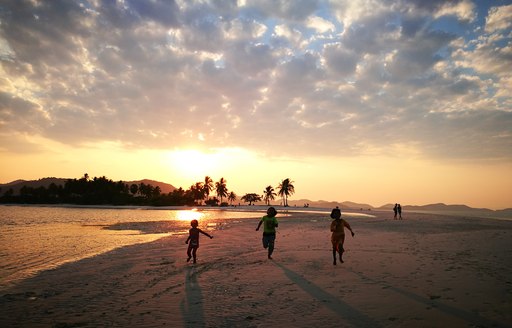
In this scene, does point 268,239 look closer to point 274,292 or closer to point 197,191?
point 274,292

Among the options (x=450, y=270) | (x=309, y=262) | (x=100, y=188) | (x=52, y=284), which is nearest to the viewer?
(x=52, y=284)

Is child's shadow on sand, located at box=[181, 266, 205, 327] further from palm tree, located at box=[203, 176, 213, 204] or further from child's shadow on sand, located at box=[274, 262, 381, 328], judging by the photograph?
palm tree, located at box=[203, 176, 213, 204]

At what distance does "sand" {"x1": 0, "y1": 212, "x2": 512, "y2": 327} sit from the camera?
596 cm

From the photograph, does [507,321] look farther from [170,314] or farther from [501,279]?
[170,314]

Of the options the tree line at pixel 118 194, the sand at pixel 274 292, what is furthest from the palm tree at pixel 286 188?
the sand at pixel 274 292

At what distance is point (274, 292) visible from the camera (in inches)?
310

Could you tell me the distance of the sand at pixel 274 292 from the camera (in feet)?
19.6

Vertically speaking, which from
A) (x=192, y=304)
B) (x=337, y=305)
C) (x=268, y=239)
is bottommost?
(x=192, y=304)

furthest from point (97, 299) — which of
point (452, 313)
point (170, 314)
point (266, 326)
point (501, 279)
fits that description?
point (501, 279)

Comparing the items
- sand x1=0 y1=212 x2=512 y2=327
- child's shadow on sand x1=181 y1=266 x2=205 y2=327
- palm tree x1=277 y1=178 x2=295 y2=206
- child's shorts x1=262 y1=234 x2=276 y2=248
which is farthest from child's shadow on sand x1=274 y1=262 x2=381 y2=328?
palm tree x1=277 y1=178 x2=295 y2=206

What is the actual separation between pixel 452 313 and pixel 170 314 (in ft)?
19.3

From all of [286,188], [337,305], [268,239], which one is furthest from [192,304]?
[286,188]

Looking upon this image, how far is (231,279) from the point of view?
934cm

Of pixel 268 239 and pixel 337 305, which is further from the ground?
pixel 268 239
